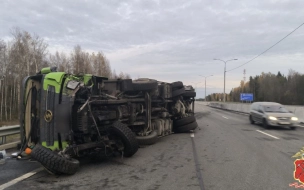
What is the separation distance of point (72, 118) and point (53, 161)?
120 centimetres

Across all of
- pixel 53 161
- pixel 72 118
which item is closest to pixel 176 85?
pixel 72 118

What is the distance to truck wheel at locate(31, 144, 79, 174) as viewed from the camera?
20.0 ft

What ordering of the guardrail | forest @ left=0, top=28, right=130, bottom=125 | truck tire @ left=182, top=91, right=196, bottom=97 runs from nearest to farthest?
the guardrail → truck tire @ left=182, top=91, right=196, bottom=97 → forest @ left=0, top=28, right=130, bottom=125

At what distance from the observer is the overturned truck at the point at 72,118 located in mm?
6621

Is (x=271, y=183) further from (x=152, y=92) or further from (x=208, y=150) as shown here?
(x=152, y=92)

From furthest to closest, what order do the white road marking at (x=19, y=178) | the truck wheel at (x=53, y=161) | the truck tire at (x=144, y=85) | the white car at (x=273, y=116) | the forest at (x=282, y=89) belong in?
1. the forest at (x=282, y=89)
2. the white car at (x=273, y=116)
3. the truck tire at (x=144, y=85)
4. the truck wheel at (x=53, y=161)
5. the white road marking at (x=19, y=178)

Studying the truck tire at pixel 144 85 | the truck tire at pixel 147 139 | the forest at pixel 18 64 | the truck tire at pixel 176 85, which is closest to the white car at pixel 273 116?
the truck tire at pixel 176 85

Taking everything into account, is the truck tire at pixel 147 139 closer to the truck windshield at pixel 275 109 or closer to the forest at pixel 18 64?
the truck windshield at pixel 275 109

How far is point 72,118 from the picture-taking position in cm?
694

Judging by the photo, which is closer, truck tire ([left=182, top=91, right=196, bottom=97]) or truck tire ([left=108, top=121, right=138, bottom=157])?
truck tire ([left=108, top=121, right=138, bottom=157])

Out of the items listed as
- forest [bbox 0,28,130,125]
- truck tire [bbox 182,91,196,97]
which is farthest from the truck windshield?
forest [bbox 0,28,130,125]

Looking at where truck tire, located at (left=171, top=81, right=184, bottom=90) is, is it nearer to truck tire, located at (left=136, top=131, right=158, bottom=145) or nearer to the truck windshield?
truck tire, located at (left=136, top=131, right=158, bottom=145)

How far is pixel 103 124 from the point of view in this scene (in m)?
7.78

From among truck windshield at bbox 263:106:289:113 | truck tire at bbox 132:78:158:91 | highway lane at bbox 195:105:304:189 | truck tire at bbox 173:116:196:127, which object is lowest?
highway lane at bbox 195:105:304:189
